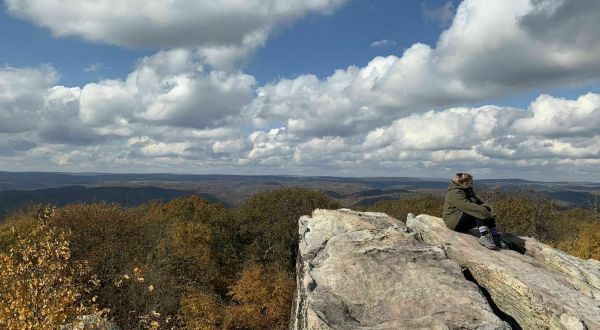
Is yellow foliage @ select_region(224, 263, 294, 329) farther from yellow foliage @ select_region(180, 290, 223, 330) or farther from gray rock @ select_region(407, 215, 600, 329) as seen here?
gray rock @ select_region(407, 215, 600, 329)

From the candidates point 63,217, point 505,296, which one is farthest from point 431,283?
point 63,217

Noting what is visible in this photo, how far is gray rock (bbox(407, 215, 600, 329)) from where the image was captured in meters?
13.8

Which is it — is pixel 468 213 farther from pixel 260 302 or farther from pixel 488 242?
pixel 260 302

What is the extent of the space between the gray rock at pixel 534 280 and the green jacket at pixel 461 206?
26.7 inches

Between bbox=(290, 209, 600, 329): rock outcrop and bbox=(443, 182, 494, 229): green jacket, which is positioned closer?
bbox=(290, 209, 600, 329): rock outcrop

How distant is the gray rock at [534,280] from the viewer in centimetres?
1380

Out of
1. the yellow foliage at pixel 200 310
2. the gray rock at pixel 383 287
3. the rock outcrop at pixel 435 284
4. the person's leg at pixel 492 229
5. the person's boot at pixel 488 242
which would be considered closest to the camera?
the gray rock at pixel 383 287

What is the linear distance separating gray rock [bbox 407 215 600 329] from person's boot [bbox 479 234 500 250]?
234 mm

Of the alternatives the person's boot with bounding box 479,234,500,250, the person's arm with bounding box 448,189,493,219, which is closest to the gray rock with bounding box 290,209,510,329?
the person's boot with bounding box 479,234,500,250

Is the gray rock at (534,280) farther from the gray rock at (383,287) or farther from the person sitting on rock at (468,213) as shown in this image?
the gray rock at (383,287)

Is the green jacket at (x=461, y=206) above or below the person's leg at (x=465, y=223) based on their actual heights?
above

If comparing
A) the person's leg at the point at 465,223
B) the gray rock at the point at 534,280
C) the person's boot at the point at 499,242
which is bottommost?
the gray rock at the point at 534,280

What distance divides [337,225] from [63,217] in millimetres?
53387

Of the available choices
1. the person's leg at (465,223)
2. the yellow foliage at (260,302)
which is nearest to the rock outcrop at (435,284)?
the person's leg at (465,223)
